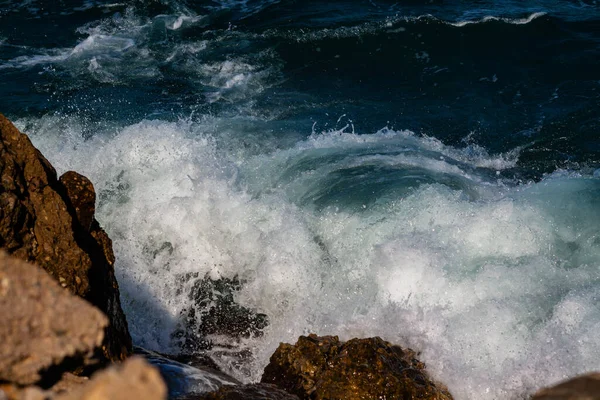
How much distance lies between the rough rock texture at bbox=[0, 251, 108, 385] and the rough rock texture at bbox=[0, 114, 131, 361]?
1.99m

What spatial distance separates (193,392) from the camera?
431cm

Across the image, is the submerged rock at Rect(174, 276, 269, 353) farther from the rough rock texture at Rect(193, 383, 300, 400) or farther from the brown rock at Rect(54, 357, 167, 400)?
the brown rock at Rect(54, 357, 167, 400)

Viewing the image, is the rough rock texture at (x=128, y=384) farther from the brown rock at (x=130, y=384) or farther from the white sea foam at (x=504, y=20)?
the white sea foam at (x=504, y=20)

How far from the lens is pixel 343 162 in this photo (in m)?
8.90

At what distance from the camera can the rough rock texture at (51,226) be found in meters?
4.04

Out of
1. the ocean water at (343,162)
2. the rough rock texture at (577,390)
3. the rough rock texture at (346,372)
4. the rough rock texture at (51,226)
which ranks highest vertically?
the rough rock texture at (577,390)

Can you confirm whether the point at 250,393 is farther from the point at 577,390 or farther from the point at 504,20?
the point at 504,20

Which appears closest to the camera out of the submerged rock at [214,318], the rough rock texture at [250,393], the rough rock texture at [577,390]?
the rough rock texture at [577,390]

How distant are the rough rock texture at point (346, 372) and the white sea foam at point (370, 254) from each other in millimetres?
705

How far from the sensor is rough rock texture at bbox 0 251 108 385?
2.00 m

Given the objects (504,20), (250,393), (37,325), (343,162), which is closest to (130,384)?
(37,325)

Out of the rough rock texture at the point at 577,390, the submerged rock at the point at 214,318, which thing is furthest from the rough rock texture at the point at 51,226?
the rough rock texture at the point at 577,390

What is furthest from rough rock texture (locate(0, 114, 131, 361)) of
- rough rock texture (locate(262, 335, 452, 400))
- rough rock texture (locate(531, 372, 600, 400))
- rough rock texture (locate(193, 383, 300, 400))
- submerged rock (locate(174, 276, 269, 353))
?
rough rock texture (locate(531, 372, 600, 400))

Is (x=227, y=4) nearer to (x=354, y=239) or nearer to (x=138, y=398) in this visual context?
(x=354, y=239)
